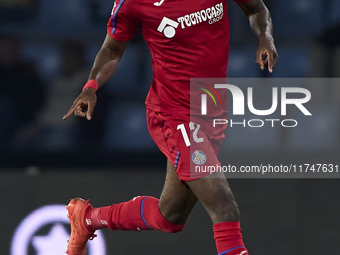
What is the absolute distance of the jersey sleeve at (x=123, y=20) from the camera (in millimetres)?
2525

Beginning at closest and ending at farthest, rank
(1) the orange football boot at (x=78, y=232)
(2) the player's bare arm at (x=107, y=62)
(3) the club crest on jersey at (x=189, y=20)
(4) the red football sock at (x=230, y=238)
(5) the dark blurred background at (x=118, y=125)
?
(4) the red football sock at (x=230, y=238)
(3) the club crest on jersey at (x=189, y=20)
(2) the player's bare arm at (x=107, y=62)
(1) the orange football boot at (x=78, y=232)
(5) the dark blurred background at (x=118, y=125)

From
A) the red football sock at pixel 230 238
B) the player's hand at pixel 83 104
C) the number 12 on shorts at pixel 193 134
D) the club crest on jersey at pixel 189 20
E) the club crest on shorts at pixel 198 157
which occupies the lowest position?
the red football sock at pixel 230 238

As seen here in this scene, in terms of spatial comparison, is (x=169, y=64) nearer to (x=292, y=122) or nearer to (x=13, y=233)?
(x=292, y=122)

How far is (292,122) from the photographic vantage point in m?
3.47

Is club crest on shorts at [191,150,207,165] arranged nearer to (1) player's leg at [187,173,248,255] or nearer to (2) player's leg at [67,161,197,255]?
(1) player's leg at [187,173,248,255]

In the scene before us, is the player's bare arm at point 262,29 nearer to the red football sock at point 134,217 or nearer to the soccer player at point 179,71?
the soccer player at point 179,71

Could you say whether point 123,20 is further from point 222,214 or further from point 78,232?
point 78,232

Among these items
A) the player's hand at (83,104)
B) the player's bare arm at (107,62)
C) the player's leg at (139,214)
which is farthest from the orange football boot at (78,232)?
the player's hand at (83,104)

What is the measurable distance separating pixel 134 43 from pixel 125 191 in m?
0.91

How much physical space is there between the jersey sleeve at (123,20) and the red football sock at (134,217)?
32.3 inches

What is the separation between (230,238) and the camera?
2.26m

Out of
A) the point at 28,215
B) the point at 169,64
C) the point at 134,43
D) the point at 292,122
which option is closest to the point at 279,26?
the point at 292,122

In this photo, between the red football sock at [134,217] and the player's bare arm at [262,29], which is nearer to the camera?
the player's bare arm at [262,29]

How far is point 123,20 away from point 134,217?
963 millimetres
